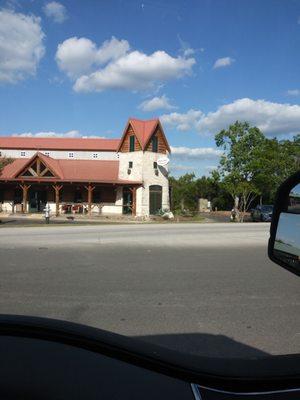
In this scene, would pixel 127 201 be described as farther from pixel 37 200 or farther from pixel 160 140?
pixel 37 200

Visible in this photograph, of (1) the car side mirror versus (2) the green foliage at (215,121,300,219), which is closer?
(1) the car side mirror

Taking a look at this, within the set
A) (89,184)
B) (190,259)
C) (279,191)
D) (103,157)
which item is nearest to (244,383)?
(279,191)

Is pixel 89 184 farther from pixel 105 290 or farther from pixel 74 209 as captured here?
pixel 105 290

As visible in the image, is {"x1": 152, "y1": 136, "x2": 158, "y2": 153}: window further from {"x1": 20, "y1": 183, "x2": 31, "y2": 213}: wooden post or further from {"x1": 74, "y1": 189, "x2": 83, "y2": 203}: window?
{"x1": 20, "y1": 183, "x2": 31, "y2": 213}: wooden post

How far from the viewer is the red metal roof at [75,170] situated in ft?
149

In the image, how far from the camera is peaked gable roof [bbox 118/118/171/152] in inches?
1833

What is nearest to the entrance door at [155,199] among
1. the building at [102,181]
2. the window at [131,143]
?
the building at [102,181]

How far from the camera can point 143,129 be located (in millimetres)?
48094

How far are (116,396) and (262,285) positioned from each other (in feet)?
28.0

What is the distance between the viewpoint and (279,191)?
7.75 ft

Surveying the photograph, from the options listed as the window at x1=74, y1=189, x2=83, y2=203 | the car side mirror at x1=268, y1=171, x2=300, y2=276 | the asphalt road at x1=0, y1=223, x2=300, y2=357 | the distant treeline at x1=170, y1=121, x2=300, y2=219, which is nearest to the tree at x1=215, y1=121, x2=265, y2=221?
the distant treeline at x1=170, y1=121, x2=300, y2=219

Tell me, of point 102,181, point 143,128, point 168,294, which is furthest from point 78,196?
point 168,294

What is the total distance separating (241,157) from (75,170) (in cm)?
1563

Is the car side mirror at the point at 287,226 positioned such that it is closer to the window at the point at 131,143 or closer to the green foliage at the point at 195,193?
the window at the point at 131,143
